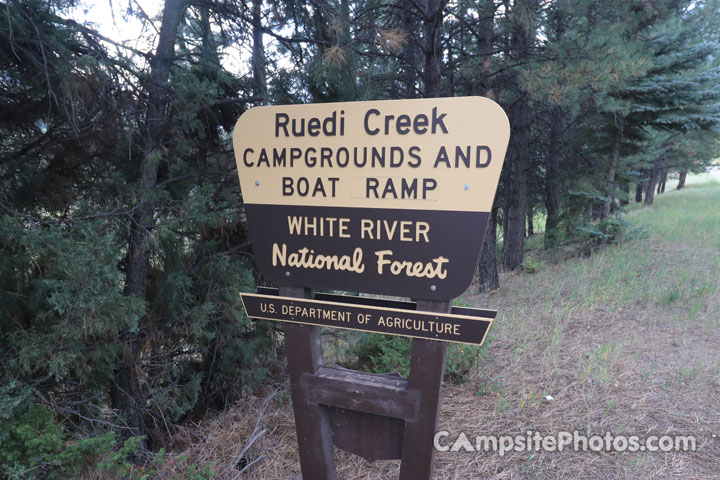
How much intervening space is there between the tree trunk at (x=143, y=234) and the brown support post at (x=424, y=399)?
2.77m

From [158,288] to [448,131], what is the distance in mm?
3418

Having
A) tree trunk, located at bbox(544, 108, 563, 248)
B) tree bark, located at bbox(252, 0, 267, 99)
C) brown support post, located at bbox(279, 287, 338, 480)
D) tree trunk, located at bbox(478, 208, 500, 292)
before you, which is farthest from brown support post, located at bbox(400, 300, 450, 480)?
tree trunk, located at bbox(544, 108, 563, 248)

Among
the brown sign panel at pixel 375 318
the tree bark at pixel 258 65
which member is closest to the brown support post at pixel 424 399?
the brown sign panel at pixel 375 318

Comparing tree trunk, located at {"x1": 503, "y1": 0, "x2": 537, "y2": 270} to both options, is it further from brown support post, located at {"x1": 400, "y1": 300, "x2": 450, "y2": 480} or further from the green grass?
brown support post, located at {"x1": 400, "y1": 300, "x2": 450, "y2": 480}

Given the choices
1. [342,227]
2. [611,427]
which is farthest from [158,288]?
[611,427]

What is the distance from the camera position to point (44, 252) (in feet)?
9.41

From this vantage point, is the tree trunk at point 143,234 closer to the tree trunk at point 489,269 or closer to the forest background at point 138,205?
the forest background at point 138,205

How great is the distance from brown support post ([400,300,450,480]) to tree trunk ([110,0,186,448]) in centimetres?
277

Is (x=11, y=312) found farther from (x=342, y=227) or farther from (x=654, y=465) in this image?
(x=654, y=465)

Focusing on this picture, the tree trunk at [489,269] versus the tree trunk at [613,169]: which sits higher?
the tree trunk at [613,169]

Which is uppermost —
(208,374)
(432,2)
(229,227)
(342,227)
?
(432,2)

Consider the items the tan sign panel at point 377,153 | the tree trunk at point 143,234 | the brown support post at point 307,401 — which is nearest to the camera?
the tan sign panel at point 377,153

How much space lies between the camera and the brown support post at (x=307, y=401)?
8.06ft

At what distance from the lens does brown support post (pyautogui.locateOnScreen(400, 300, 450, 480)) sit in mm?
2150
